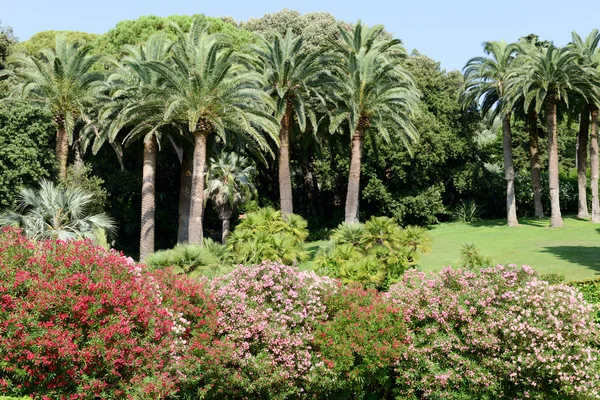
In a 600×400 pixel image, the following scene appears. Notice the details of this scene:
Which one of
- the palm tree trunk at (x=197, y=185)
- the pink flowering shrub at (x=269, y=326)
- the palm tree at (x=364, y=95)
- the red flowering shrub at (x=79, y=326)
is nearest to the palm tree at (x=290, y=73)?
the palm tree at (x=364, y=95)

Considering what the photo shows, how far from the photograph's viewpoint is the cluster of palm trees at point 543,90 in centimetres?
3288

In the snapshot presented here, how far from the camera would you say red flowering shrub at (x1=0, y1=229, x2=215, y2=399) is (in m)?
9.50

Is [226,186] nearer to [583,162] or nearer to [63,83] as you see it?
[63,83]

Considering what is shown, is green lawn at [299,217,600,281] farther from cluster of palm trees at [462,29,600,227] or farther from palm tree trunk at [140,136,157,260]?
palm tree trunk at [140,136,157,260]

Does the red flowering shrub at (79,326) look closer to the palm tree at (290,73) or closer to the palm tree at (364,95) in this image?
the palm tree at (290,73)

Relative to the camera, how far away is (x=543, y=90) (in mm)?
33031

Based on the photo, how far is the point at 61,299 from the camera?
981 cm

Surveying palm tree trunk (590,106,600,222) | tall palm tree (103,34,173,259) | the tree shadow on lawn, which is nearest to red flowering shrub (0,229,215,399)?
tall palm tree (103,34,173,259)

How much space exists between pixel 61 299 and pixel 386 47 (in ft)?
76.1

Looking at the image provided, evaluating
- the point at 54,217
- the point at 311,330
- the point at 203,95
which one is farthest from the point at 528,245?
the point at 54,217

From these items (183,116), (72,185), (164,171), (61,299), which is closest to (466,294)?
(61,299)

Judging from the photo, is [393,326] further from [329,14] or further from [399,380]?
[329,14]

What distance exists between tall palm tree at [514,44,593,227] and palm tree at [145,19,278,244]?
16.0 m

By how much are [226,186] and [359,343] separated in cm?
2133
